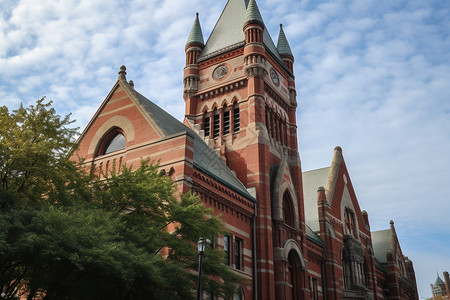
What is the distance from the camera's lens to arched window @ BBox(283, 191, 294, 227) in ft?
119

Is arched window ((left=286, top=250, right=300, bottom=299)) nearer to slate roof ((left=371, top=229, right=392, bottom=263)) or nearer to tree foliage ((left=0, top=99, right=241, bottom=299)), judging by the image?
tree foliage ((left=0, top=99, right=241, bottom=299))

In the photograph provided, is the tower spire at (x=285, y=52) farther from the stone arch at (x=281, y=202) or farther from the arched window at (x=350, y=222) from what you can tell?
the arched window at (x=350, y=222)

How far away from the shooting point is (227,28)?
44.2 metres

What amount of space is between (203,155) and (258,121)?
238 inches

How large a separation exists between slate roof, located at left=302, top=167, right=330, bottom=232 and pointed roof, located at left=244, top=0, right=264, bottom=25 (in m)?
17.6

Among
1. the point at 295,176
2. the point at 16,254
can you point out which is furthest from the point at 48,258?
the point at 295,176

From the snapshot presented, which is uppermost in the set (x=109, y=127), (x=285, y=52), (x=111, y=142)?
(x=285, y=52)

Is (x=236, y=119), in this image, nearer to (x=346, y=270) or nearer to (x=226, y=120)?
(x=226, y=120)

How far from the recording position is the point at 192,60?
1704 inches

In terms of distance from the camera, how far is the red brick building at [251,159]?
28797 millimetres

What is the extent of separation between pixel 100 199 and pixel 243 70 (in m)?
22.7

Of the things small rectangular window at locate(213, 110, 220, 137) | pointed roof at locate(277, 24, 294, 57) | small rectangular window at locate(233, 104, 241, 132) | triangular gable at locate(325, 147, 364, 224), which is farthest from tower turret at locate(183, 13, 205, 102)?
triangular gable at locate(325, 147, 364, 224)

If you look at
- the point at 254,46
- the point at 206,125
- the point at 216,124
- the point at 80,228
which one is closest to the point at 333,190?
the point at 216,124

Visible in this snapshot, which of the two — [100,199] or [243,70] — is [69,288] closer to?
[100,199]
